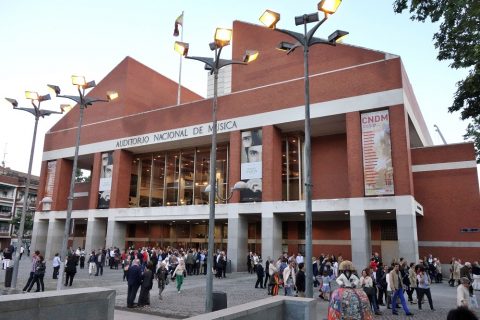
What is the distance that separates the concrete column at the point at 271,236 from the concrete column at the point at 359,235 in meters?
6.04

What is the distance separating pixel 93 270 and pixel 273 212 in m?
13.6

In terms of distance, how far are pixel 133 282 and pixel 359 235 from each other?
1655 cm

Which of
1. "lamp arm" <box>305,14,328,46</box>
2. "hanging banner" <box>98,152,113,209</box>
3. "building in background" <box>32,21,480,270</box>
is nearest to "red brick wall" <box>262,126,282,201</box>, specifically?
"building in background" <box>32,21,480,270</box>

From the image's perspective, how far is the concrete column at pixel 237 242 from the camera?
30.3 metres

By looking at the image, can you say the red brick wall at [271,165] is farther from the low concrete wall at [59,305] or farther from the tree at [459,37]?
the low concrete wall at [59,305]

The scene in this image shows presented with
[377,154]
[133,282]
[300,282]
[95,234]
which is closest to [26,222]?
[95,234]

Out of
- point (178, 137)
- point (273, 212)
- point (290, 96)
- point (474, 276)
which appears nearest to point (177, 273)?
point (273, 212)

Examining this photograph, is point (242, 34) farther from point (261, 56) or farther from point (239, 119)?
point (239, 119)

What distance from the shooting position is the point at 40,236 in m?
45.2

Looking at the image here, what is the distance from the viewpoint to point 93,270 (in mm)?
26000

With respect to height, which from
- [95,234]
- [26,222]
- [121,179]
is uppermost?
[121,179]

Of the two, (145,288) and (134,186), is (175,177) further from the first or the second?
(145,288)

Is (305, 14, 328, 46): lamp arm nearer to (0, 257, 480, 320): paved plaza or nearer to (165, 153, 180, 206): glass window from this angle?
(0, 257, 480, 320): paved plaza

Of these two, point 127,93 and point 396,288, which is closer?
point 396,288
